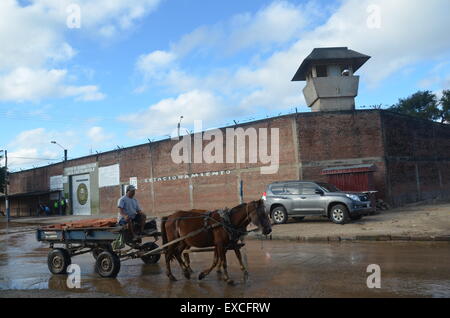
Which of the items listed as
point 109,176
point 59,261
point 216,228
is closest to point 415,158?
point 216,228

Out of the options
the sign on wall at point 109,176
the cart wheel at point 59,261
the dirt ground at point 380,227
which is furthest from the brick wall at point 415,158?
the sign on wall at point 109,176

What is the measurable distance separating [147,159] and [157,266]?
22954 millimetres

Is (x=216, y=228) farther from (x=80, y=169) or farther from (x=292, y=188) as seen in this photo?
(x=80, y=169)

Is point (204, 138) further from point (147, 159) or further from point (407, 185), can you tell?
point (407, 185)

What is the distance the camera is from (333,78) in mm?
26828

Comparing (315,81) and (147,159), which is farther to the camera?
(147,159)

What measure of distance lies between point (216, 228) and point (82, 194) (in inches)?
1383

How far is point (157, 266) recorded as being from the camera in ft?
32.7

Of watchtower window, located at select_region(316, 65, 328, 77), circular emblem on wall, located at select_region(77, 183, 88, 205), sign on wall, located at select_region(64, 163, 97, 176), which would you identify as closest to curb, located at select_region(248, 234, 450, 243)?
watchtower window, located at select_region(316, 65, 328, 77)

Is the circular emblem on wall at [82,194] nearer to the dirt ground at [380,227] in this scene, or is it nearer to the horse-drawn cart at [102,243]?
the dirt ground at [380,227]

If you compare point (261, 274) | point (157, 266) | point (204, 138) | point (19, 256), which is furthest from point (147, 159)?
point (261, 274)

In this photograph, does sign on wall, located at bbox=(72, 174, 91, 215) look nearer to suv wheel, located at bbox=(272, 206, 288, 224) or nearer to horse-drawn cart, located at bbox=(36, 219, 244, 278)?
suv wheel, located at bbox=(272, 206, 288, 224)

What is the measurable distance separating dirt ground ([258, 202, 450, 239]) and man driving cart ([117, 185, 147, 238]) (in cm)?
703

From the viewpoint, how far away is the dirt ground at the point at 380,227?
13297 mm
